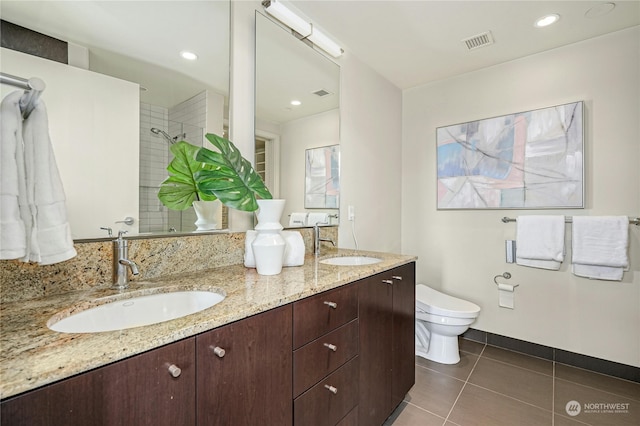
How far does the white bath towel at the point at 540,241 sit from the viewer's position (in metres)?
2.17

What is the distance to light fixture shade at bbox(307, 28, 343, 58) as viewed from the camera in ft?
6.17

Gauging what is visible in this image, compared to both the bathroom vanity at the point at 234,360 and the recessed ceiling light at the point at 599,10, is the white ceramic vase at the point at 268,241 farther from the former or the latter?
the recessed ceiling light at the point at 599,10

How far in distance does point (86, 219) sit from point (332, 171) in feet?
4.84

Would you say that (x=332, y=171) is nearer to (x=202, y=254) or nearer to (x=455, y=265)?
(x=202, y=254)

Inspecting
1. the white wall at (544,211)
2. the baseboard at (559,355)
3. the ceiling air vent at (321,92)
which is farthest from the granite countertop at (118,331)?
the baseboard at (559,355)

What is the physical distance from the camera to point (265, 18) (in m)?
1.66

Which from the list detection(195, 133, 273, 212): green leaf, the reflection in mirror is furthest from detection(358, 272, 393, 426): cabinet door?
the reflection in mirror

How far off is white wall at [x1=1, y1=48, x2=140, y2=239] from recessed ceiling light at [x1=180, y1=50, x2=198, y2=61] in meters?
0.31

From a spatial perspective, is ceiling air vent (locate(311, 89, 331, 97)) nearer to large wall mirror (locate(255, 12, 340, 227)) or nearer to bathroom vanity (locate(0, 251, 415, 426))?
large wall mirror (locate(255, 12, 340, 227))

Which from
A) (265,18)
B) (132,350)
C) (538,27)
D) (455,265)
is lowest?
(455,265)

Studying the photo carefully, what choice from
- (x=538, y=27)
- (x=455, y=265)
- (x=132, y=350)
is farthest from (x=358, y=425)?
(x=538, y=27)

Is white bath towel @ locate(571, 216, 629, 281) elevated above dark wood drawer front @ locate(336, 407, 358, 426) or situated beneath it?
elevated above

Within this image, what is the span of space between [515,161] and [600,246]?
83 centimetres

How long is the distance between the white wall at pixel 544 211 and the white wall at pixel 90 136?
2.51 m
